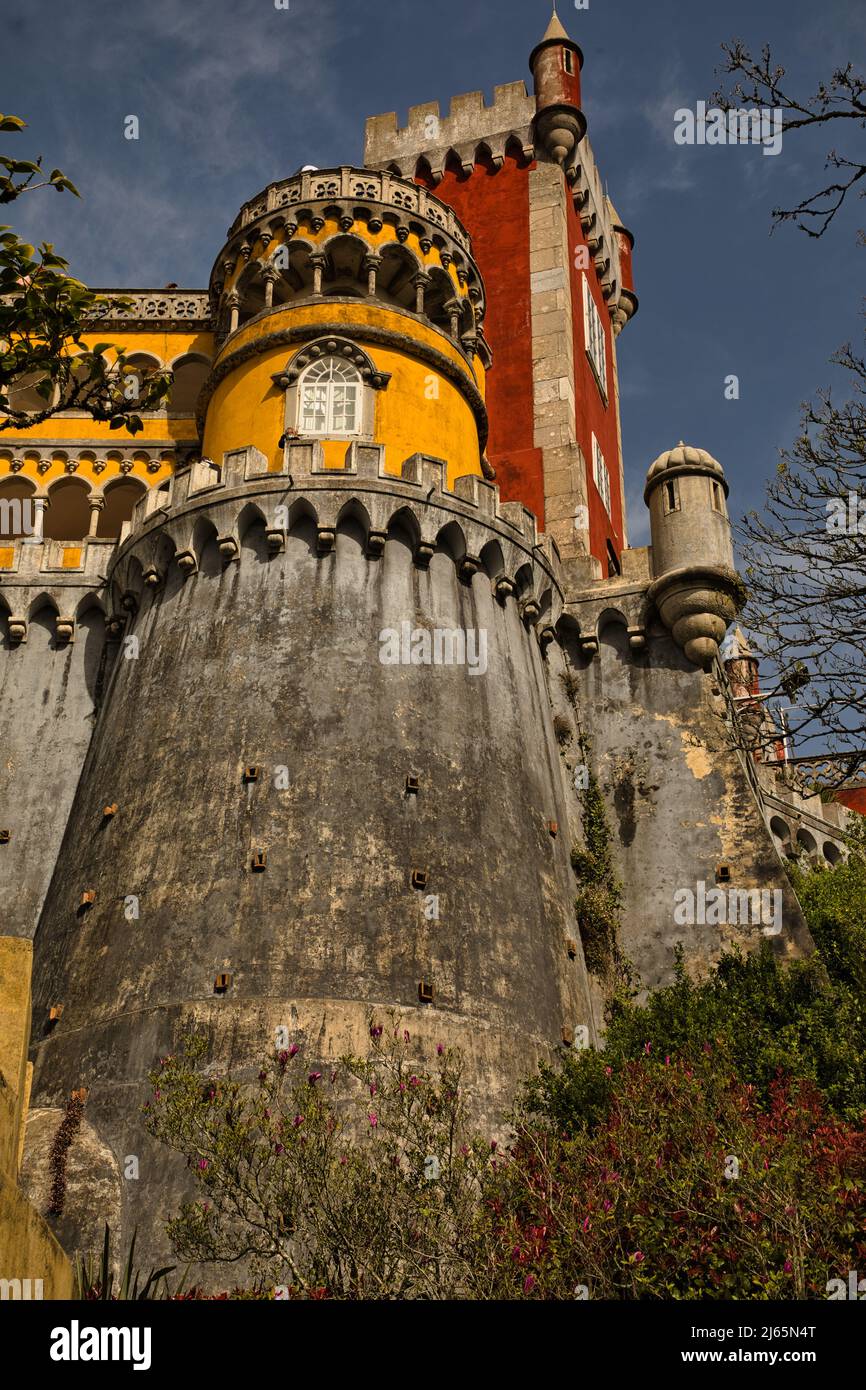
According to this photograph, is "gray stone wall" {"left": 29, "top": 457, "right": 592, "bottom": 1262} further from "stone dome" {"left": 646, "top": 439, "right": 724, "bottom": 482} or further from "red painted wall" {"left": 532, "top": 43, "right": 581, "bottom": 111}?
"red painted wall" {"left": 532, "top": 43, "right": 581, "bottom": 111}

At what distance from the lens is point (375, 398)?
93.5 feet

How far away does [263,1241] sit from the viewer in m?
16.2

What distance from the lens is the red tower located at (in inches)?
1339

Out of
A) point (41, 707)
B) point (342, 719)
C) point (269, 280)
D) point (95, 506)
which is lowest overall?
point (342, 719)

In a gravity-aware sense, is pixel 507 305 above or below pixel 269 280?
above

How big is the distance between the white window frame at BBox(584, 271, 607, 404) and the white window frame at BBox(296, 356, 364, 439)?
12.6 metres

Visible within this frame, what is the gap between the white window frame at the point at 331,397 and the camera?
1099 inches

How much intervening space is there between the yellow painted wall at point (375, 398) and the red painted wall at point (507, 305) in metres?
4.00

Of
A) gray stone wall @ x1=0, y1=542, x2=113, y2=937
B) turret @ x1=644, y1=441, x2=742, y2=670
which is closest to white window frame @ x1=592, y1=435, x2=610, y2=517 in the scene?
turret @ x1=644, y1=441, x2=742, y2=670

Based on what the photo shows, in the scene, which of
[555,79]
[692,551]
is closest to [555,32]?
[555,79]

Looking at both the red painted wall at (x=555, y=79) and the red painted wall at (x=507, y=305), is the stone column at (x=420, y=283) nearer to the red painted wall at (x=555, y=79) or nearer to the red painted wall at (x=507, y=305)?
the red painted wall at (x=507, y=305)

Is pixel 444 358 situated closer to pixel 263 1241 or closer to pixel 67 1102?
pixel 67 1102

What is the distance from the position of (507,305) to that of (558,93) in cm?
775

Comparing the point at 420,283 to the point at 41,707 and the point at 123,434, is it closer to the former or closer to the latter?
the point at 123,434
